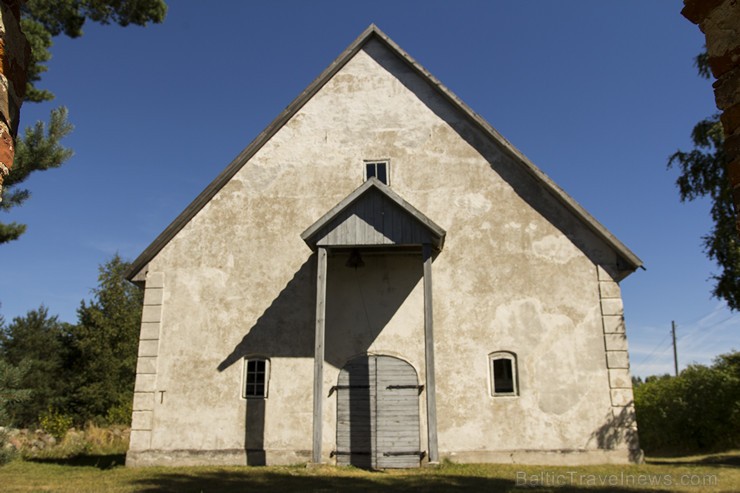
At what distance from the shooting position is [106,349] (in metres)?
28.4

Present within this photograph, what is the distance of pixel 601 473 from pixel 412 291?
16.8 feet

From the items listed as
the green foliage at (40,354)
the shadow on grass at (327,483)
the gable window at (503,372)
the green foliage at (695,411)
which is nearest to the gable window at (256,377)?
the shadow on grass at (327,483)

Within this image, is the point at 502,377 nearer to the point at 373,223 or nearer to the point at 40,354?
the point at 373,223

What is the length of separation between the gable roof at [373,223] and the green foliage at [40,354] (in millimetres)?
21930

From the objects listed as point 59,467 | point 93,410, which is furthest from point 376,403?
point 93,410

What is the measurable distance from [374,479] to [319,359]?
247 centimetres

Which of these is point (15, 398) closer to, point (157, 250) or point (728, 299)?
point (157, 250)

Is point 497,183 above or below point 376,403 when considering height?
above

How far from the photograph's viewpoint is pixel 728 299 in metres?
16.4

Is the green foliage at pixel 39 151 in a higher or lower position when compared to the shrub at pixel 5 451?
higher

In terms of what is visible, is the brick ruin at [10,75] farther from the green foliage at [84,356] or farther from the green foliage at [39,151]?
the green foliage at [84,356]

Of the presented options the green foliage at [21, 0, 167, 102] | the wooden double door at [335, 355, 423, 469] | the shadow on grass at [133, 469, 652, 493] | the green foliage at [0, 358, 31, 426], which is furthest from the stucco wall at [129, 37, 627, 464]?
the green foliage at [0, 358, 31, 426]

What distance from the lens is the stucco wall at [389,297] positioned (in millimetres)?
11859

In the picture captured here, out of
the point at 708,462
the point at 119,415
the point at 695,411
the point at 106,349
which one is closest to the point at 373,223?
the point at 708,462
